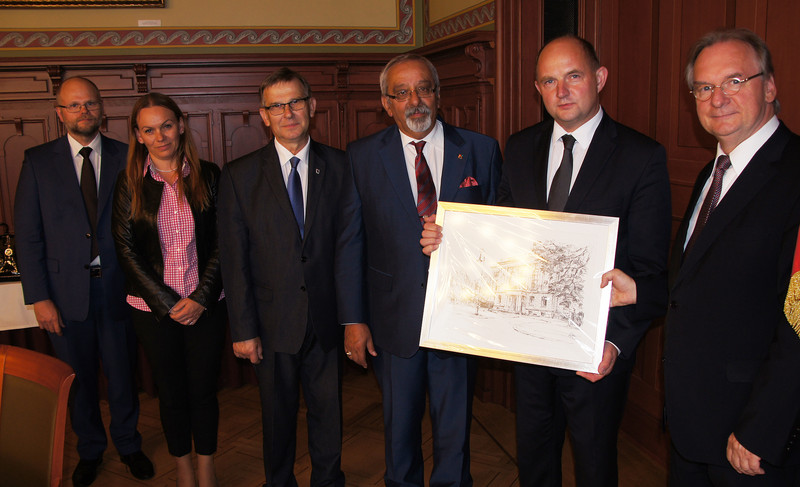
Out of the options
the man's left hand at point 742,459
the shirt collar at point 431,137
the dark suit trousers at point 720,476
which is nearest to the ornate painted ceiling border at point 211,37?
the shirt collar at point 431,137

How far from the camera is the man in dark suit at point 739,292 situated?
1.37 metres

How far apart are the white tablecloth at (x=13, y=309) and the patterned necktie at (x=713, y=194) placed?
3192mm

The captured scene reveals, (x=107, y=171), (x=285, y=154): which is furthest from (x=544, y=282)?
(x=107, y=171)

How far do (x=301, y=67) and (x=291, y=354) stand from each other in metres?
2.56

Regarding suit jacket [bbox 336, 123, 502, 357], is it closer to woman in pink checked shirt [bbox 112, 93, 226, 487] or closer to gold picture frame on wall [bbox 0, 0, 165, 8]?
woman in pink checked shirt [bbox 112, 93, 226, 487]

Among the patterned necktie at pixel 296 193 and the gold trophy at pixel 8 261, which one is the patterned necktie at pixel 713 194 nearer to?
the patterned necktie at pixel 296 193

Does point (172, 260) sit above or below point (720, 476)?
above

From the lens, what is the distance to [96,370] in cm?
297

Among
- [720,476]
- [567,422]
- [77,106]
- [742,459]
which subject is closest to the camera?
[742,459]

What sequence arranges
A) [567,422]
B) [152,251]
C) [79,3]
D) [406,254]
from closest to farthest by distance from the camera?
[567,422] < [406,254] < [152,251] < [79,3]

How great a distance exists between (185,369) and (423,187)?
1273 millimetres

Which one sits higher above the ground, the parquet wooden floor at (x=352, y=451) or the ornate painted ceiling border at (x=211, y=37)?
the ornate painted ceiling border at (x=211, y=37)

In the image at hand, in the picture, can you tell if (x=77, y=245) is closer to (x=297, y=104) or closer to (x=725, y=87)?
(x=297, y=104)

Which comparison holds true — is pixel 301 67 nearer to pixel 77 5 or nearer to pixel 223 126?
pixel 223 126
